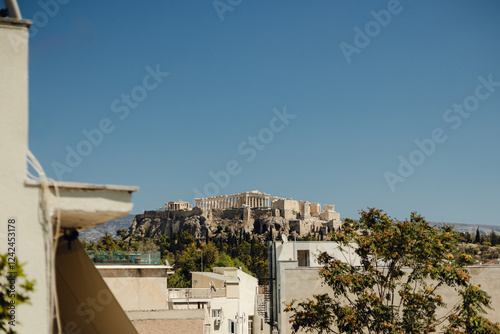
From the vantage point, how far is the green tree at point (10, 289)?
2.16 m

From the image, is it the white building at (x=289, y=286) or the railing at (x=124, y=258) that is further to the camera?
the white building at (x=289, y=286)

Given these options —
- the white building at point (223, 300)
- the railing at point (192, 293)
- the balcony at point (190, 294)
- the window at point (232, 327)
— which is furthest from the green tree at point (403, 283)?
the window at point (232, 327)

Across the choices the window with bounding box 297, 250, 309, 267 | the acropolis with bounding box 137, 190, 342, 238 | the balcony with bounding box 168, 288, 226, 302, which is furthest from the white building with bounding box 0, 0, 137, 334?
the acropolis with bounding box 137, 190, 342, 238

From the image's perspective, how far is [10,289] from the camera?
2.19 m

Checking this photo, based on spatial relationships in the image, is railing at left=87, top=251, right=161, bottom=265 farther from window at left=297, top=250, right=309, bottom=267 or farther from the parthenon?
the parthenon

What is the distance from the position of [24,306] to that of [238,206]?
153 m

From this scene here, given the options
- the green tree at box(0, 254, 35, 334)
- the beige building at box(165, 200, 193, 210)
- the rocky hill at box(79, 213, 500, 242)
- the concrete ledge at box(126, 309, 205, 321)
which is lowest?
the concrete ledge at box(126, 309, 205, 321)

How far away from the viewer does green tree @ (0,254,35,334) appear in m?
2.16

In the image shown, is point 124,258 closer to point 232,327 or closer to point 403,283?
point 403,283

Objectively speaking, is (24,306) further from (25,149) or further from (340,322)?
(340,322)

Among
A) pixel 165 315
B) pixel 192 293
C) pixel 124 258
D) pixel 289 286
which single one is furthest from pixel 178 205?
pixel 165 315

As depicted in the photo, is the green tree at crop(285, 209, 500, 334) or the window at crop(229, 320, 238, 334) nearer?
the green tree at crop(285, 209, 500, 334)

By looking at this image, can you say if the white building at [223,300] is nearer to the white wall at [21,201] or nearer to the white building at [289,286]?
the white building at [289,286]

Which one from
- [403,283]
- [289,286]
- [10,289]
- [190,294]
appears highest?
[10,289]
